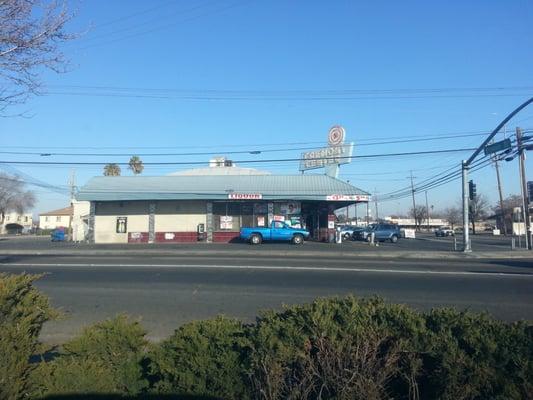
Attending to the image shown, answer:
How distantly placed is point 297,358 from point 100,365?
69.4 inches

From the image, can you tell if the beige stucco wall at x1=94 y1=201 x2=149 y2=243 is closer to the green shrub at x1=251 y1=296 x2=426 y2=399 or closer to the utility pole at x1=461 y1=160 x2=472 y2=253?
the utility pole at x1=461 y1=160 x2=472 y2=253

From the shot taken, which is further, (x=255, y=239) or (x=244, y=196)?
(x=244, y=196)

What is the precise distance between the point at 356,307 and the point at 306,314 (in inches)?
18.0

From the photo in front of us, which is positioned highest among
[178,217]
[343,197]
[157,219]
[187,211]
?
[343,197]

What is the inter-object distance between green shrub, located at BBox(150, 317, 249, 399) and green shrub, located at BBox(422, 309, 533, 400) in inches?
58.5

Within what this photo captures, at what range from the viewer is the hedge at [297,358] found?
3.37 m

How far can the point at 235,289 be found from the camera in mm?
12727

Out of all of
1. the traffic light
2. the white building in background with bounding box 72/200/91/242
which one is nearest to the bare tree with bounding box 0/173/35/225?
the white building in background with bounding box 72/200/91/242

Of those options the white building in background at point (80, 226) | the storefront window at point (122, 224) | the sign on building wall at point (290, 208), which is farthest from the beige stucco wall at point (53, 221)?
the sign on building wall at point (290, 208)

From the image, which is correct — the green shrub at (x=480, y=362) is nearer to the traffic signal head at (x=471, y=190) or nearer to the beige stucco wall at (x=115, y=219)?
the traffic signal head at (x=471, y=190)

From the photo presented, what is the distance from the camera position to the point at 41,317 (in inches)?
169

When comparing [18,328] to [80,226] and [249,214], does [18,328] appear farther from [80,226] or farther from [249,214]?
[80,226]

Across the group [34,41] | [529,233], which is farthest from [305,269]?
[529,233]

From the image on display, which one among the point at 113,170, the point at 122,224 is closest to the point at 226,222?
the point at 122,224
